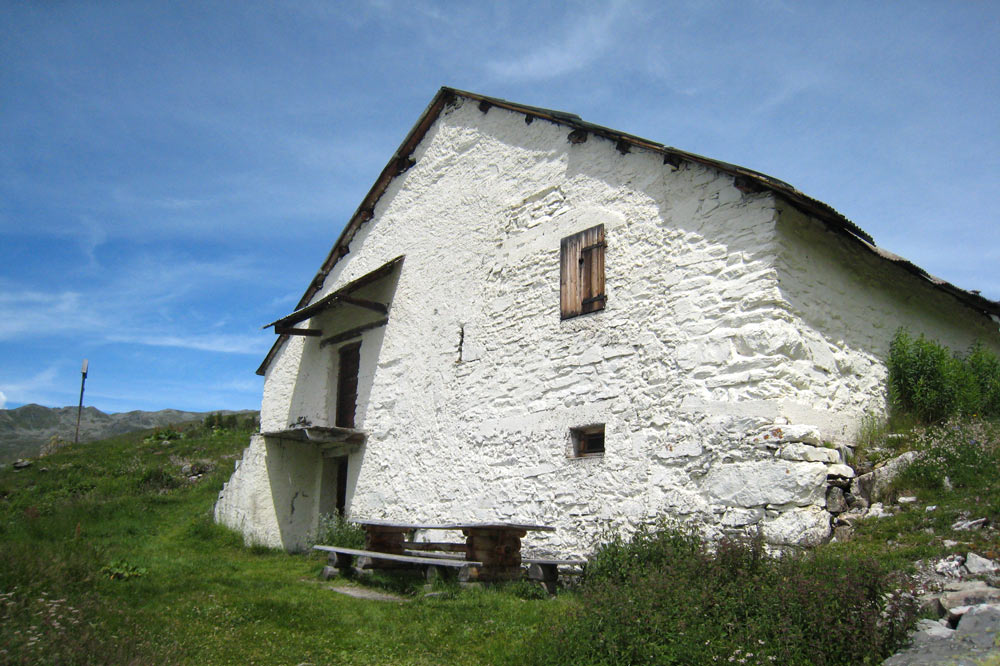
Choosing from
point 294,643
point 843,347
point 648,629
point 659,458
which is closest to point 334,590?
point 294,643

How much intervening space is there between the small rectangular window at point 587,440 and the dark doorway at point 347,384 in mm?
6101

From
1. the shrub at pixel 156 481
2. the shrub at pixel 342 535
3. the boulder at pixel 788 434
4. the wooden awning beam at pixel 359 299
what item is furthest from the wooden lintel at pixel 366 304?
the shrub at pixel 156 481

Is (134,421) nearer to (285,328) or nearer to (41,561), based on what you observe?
(285,328)

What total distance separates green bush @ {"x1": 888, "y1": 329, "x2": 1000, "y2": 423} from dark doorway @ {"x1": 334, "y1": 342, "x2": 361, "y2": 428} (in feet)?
30.8

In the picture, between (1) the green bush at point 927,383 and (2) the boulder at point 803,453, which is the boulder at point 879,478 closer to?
(2) the boulder at point 803,453

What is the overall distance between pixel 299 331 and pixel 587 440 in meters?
7.99

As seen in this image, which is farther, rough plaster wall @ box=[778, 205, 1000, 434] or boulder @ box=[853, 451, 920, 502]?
rough plaster wall @ box=[778, 205, 1000, 434]

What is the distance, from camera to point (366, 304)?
13398 mm

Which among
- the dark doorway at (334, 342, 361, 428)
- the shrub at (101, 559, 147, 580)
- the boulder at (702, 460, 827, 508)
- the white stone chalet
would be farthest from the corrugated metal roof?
the shrub at (101, 559, 147, 580)

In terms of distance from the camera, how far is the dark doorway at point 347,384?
47.5 feet

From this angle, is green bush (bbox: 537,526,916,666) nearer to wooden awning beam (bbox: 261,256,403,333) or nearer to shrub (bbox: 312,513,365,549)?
shrub (bbox: 312,513,365,549)

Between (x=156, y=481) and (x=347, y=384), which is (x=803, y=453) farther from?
(x=156, y=481)

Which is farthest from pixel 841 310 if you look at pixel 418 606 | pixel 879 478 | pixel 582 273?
pixel 418 606

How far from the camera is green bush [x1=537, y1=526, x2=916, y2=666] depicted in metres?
4.68
